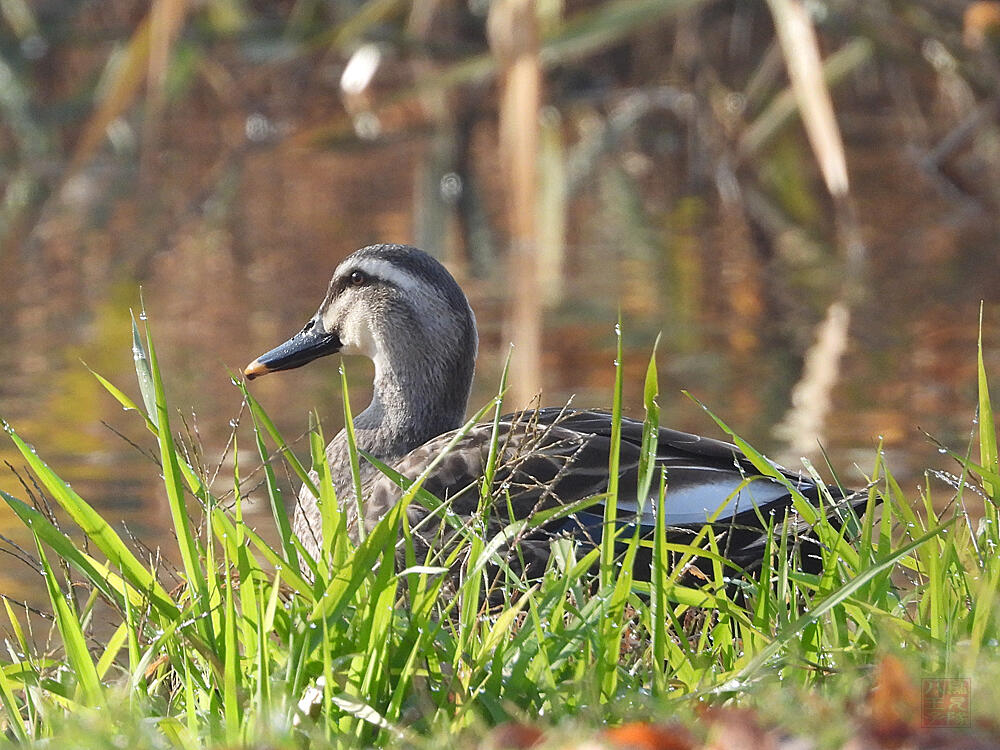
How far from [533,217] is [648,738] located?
4.16ft

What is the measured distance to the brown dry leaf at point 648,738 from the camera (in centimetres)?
211

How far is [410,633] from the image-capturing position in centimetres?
264

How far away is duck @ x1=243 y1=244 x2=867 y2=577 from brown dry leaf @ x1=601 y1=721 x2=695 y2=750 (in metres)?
0.80

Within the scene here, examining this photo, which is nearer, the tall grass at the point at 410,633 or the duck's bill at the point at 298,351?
the tall grass at the point at 410,633

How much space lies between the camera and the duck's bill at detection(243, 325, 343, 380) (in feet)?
16.2

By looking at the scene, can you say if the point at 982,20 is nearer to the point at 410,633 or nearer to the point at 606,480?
the point at 606,480

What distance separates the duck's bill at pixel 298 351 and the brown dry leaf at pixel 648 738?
2.88 metres

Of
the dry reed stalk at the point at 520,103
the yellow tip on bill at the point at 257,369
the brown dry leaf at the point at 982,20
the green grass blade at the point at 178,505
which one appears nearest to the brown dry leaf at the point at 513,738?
the green grass blade at the point at 178,505

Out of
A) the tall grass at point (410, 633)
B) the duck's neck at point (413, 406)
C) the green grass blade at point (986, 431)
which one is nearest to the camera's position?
the tall grass at point (410, 633)

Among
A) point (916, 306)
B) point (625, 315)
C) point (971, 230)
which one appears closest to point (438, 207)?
point (625, 315)

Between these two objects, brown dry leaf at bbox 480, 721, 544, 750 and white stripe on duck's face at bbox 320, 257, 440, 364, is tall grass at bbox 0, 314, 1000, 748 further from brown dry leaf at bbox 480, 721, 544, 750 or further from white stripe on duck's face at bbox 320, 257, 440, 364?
white stripe on duck's face at bbox 320, 257, 440, 364

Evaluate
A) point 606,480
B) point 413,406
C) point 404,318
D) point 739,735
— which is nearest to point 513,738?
point 739,735

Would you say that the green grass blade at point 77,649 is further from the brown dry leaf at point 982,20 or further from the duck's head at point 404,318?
the brown dry leaf at point 982,20

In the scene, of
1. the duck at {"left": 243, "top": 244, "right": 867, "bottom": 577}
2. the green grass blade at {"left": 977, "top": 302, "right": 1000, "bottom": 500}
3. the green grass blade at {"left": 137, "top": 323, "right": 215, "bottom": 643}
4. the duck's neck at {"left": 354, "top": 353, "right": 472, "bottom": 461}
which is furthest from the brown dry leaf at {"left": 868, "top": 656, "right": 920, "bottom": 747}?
the duck's neck at {"left": 354, "top": 353, "right": 472, "bottom": 461}
